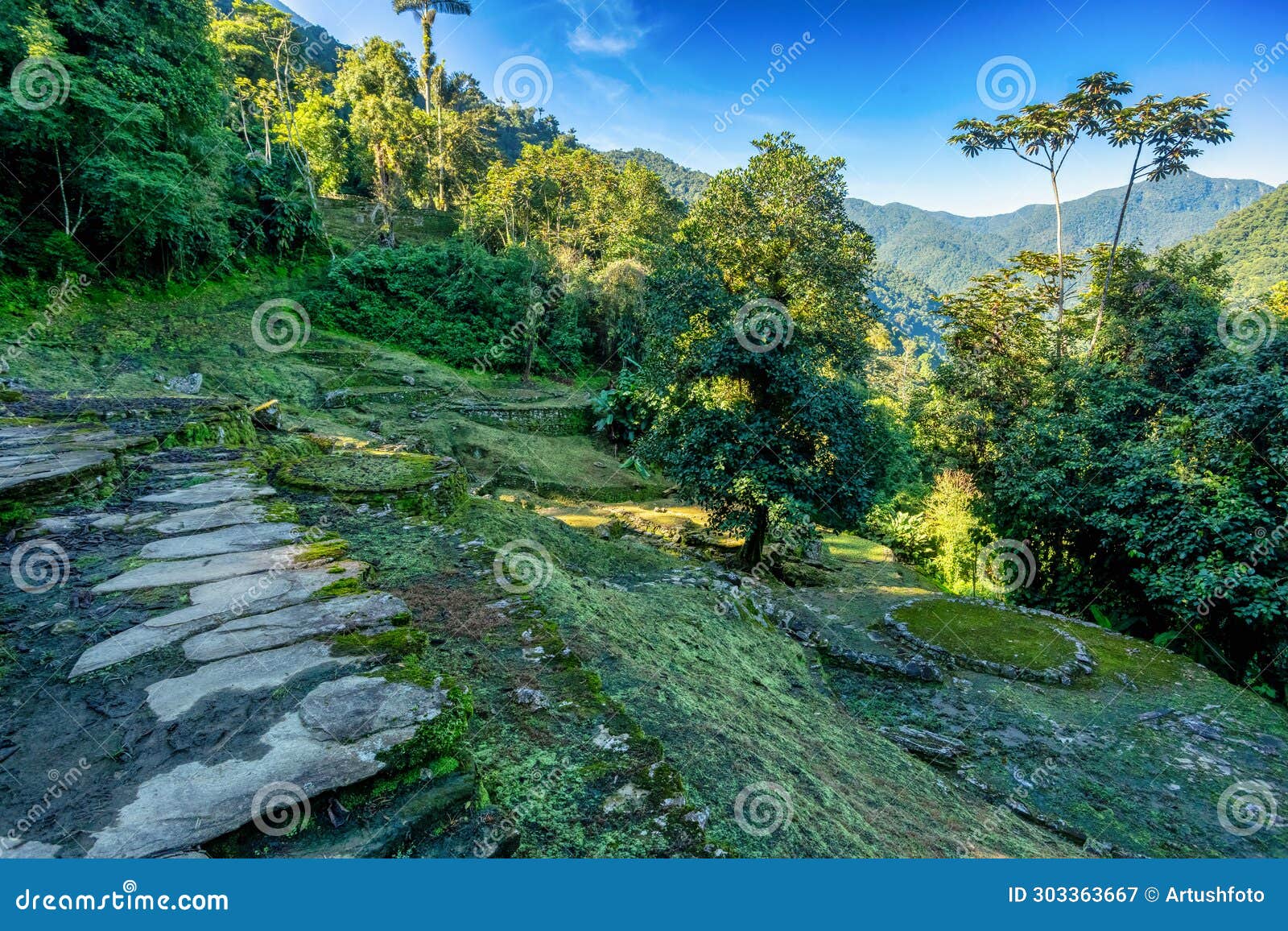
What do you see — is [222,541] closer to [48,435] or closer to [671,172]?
[48,435]

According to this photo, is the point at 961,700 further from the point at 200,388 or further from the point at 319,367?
the point at 319,367

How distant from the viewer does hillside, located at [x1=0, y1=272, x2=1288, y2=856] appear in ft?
4.83

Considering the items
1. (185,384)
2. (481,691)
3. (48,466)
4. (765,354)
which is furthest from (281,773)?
(185,384)

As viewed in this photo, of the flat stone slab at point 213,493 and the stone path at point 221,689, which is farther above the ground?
the flat stone slab at point 213,493

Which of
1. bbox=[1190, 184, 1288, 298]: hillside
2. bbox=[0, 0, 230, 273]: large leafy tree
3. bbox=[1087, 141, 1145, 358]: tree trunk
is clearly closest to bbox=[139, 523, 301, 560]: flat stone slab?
bbox=[0, 0, 230, 273]: large leafy tree

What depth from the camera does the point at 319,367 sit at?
15.4m

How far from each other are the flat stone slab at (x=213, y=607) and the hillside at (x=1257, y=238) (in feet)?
110

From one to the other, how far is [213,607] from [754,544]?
30.5 feet

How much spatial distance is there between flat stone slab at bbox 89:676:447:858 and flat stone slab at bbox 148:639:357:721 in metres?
0.17

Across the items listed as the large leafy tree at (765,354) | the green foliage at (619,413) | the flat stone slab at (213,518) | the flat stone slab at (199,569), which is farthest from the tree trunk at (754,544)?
the green foliage at (619,413)

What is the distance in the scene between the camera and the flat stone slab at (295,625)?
1961 mm

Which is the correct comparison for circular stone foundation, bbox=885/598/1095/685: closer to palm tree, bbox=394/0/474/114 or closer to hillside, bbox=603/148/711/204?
palm tree, bbox=394/0/474/114

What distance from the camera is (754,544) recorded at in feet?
34.9

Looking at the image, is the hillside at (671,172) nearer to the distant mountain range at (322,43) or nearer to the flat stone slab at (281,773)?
the distant mountain range at (322,43)
